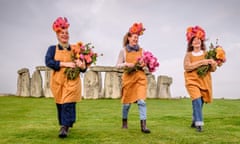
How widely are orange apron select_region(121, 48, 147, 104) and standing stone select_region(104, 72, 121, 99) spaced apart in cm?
1592

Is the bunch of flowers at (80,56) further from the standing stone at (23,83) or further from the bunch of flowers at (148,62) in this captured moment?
the standing stone at (23,83)

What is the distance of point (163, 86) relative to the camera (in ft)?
89.7

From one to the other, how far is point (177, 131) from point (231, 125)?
Result: 2.78 m

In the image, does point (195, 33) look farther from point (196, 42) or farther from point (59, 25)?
point (59, 25)

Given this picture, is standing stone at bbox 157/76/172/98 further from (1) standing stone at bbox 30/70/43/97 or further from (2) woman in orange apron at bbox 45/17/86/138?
(2) woman in orange apron at bbox 45/17/86/138

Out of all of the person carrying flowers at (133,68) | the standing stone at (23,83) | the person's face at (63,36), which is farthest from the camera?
the standing stone at (23,83)

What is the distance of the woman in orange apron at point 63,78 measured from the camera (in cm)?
880

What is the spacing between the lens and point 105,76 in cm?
2642

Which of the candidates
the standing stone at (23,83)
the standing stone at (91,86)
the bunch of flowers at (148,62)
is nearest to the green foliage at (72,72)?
the bunch of flowers at (148,62)

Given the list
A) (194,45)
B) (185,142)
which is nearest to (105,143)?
(185,142)

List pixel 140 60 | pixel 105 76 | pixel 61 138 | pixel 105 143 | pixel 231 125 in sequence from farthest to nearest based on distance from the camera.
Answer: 1. pixel 105 76
2. pixel 231 125
3. pixel 140 60
4. pixel 61 138
5. pixel 105 143

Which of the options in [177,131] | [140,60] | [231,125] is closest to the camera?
[140,60]

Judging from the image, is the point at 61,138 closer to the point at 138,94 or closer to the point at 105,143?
the point at 105,143

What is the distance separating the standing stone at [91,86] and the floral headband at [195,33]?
52.4 ft
